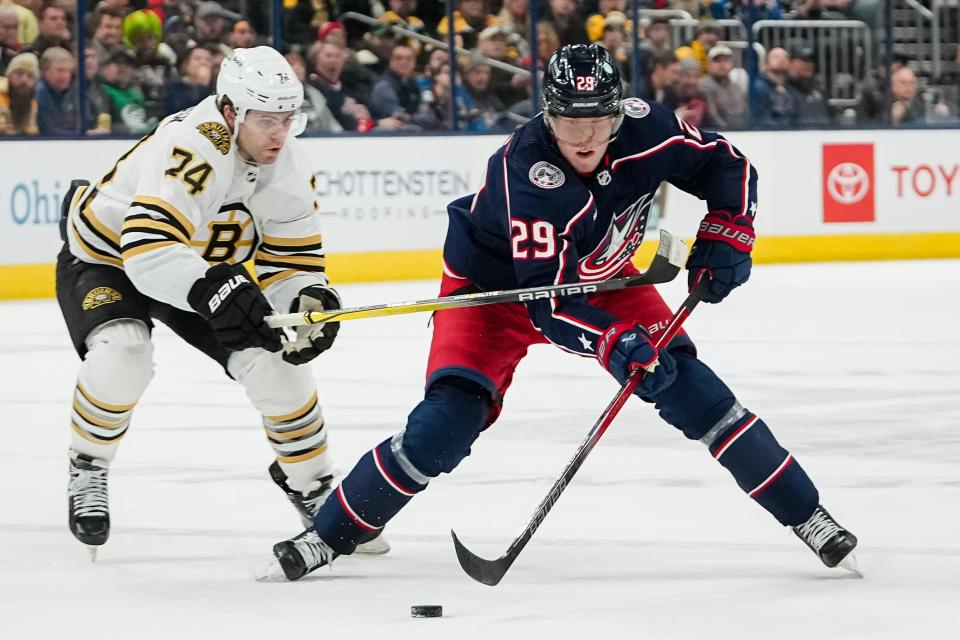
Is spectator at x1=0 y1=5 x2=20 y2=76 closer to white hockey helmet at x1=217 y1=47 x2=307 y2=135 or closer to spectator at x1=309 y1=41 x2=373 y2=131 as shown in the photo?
spectator at x1=309 y1=41 x2=373 y2=131

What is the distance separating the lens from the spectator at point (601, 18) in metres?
10.6

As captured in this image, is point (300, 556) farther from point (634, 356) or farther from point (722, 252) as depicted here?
point (722, 252)

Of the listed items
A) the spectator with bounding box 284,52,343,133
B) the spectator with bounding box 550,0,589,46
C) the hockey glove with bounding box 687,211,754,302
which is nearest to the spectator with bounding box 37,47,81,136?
the spectator with bounding box 284,52,343,133

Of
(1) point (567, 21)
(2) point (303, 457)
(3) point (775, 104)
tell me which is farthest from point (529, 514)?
(3) point (775, 104)

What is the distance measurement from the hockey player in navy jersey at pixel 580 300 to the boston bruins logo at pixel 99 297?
0.62m

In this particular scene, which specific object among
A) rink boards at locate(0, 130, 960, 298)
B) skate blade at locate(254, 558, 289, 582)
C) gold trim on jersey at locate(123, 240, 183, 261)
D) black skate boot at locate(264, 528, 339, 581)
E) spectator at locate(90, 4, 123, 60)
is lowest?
rink boards at locate(0, 130, 960, 298)

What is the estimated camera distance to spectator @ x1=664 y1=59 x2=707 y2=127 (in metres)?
10.8

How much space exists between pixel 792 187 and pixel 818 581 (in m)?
7.95

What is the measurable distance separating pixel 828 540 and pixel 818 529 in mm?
35

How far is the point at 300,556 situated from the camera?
3.11 m

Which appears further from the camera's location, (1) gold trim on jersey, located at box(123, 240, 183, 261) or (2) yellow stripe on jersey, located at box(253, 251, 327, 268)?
(2) yellow stripe on jersey, located at box(253, 251, 327, 268)

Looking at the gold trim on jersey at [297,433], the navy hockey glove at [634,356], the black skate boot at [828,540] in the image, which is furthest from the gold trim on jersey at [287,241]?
the black skate boot at [828,540]

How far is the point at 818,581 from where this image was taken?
3.01m

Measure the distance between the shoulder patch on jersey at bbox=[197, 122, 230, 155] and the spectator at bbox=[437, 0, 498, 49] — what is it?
7.07 metres
